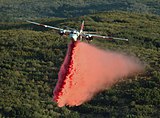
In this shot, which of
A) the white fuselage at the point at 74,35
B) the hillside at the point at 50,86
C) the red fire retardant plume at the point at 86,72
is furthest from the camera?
the hillside at the point at 50,86

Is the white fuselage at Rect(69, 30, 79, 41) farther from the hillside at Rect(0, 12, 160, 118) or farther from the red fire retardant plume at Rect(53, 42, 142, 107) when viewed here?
the hillside at Rect(0, 12, 160, 118)

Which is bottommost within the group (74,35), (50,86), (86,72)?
(50,86)

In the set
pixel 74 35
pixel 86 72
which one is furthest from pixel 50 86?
pixel 74 35

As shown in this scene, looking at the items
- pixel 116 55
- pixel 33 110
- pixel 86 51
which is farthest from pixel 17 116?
pixel 116 55

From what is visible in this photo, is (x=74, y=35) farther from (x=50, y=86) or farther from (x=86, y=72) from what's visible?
(x=50, y=86)

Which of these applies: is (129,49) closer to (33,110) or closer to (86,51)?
(86,51)

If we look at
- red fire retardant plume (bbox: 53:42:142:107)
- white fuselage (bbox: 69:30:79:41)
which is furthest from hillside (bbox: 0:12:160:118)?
white fuselage (bbox: 69:30:79:41)

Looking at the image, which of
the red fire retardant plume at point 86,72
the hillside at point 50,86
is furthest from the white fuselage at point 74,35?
the hillside at point 50,86

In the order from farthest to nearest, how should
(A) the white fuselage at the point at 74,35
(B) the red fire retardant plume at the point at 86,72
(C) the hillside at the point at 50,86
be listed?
(C) the hillside at the point at 50,86 → (B) the red fire retardant plume at the point at 86,72 → (A) the white fuselage at the point at 74,35

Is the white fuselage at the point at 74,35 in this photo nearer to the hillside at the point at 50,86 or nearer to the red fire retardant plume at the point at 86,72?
the red fire retardant plume at the point at 86,72
